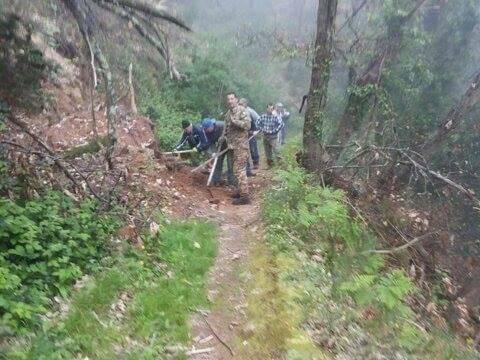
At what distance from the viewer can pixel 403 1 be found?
584 inches

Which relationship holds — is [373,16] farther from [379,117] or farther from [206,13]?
[206,13]

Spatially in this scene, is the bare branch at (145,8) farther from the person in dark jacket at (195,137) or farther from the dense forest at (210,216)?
the person in dark jacket at (195,137)

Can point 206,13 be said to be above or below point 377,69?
above

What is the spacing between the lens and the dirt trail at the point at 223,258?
17.2ft

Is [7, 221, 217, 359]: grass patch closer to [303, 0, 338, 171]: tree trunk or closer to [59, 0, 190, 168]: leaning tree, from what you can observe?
[59, 0, 190, 168]: leaning tree

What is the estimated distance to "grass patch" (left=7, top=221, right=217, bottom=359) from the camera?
4625 mm

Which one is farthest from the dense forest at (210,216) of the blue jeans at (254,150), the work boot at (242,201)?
the blue jeans at (254,150)

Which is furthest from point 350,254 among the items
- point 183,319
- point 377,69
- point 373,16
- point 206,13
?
point 206,13

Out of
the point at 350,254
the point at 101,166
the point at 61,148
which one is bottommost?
the point at 350,254

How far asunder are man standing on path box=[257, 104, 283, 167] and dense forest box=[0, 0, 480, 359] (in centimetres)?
4

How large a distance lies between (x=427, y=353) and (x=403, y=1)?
11906 mm

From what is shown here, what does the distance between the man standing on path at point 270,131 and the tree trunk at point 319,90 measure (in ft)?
5.90

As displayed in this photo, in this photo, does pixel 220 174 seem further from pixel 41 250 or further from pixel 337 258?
pixel 41 250

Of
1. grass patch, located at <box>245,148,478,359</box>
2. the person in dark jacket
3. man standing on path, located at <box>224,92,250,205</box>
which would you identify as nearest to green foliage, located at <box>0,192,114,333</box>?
grass patch, located at <box>245,148,478,359</box>
